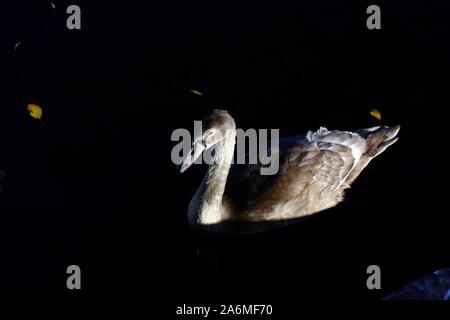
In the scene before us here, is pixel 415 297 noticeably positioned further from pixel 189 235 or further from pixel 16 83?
pixel 16 83

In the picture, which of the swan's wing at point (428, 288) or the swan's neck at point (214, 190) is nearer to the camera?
the swan's wing at point (428, 288)

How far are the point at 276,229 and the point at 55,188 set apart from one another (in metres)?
3.25

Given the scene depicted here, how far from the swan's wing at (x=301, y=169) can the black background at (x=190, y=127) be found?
0.57 m

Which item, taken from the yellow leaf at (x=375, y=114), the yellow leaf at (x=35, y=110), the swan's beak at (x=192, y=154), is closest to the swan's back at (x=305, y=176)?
the yellow leaf at (x=375, y=114)

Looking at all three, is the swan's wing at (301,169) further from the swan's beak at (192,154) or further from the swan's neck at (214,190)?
the swan's beak at (192,154)

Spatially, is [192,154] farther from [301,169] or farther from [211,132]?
[301,169]

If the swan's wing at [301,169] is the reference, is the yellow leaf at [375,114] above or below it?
above

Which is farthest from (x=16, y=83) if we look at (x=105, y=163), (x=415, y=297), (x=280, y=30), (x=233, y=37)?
(x=415, y=297)

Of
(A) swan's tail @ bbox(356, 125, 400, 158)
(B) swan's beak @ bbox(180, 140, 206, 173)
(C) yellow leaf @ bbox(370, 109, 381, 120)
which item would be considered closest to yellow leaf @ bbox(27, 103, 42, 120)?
(B) swan's beak @ bbox(180, 140, 206, 173)

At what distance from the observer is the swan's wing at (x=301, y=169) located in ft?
30.3

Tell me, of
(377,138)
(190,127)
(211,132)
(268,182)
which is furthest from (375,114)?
(211,132)

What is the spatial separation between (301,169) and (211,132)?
1.65 m

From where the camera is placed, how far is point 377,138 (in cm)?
1026

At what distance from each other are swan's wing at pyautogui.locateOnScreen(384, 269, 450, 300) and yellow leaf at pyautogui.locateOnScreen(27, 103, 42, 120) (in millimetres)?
5963
